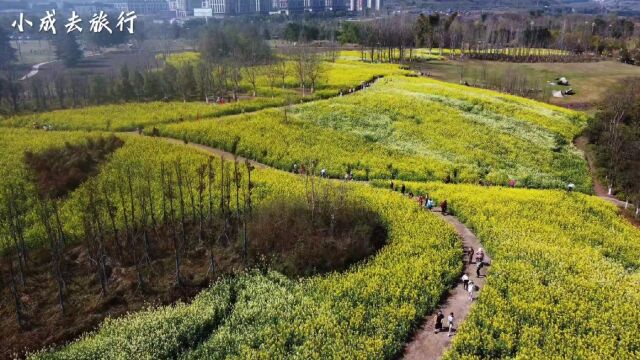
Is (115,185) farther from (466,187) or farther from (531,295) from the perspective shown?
(531,295)

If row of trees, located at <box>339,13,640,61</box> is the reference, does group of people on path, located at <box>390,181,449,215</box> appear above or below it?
below

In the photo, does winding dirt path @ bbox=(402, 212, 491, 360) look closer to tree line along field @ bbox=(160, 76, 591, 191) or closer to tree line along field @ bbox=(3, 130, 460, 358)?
tree line along field @ bbox=(3, 130, 460, 358)

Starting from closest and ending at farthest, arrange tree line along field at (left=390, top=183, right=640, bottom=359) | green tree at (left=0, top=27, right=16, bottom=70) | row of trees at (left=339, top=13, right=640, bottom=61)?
tree line along field at (left=390, top=183, right=640, bottom=359) → green tree at (left=0, top=27, right=16, bottom=70) → row of trees at (left=339, top=13, right=640, bottom=61)

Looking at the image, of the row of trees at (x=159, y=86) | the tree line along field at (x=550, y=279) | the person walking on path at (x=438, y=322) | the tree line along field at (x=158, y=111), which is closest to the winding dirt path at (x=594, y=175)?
the tree line along field at (x=550, y=279)

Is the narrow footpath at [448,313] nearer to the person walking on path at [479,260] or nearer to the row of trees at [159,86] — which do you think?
the person walking on path at [479,260]

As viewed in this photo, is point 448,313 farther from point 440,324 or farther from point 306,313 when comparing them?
point 306,313

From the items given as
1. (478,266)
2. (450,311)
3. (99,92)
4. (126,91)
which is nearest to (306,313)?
(450,311)

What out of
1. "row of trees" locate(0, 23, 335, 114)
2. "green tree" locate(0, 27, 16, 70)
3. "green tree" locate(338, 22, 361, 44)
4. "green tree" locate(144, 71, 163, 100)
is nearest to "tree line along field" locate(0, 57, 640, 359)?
"green tree" locate(144, 71, 163, 100)
